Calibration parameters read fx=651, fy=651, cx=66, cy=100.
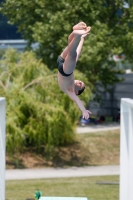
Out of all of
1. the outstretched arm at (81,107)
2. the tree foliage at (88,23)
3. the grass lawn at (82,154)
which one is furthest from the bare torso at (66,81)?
the tree foliage at (88,23)

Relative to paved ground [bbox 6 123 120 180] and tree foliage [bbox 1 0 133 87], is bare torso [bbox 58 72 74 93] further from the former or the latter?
tree foliage [bbox 1 0 133 87]

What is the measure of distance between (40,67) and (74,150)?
3.33 m

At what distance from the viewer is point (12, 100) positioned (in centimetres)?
2214

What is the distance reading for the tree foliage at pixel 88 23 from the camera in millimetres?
25516

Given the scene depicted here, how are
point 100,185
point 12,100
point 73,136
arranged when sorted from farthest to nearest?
1. point 73,136
2. point 12,100
3. point 100,185

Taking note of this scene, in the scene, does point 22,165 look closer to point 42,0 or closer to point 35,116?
point 35,116

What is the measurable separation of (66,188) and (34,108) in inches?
148

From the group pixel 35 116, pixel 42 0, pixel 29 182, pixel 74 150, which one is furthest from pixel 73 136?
pixel 42 0

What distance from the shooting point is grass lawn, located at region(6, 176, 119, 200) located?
1850 centimetres

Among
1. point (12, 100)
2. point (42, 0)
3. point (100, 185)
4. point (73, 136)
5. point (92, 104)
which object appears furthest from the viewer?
point (92, 104)

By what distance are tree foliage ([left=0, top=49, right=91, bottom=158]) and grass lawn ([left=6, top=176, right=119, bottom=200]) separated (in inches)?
76.4

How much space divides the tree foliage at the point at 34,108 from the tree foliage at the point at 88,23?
2388 millimetres

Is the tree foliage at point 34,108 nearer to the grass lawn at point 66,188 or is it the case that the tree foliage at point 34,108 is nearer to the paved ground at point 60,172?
the paved ground at point 60,172

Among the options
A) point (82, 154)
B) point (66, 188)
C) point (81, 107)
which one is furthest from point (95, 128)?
point (81, 107)
